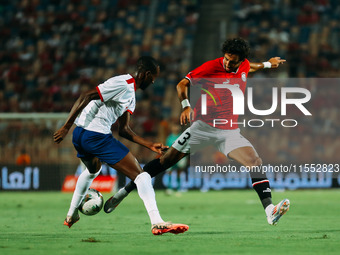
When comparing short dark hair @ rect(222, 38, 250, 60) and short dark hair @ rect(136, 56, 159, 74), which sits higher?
short dark hair @ rect(222, 38, 250, 60)

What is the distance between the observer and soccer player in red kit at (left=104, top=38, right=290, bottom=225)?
868 centimetres

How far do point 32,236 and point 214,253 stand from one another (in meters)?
2.65

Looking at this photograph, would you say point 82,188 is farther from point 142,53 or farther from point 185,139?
point 142,53

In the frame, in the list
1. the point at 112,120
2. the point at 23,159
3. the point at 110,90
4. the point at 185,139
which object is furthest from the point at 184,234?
the point at 23,159

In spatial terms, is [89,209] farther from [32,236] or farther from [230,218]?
[230,218]

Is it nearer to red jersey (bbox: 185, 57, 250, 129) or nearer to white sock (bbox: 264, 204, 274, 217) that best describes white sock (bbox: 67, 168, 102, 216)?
red jersey (bbox: 185, 57, 250, 129)

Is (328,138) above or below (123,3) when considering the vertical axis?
below

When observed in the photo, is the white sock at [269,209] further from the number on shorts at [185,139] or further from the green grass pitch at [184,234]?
the number on shorts at [185,139]

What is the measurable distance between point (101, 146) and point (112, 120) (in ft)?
1.28

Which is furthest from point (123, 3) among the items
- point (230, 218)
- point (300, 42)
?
point (230, 218)

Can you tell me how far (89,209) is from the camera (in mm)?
8828

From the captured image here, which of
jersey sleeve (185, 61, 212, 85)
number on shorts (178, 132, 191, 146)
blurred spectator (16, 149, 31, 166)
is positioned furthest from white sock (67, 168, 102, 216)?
blurred spectator (16, 149, 31, 166)

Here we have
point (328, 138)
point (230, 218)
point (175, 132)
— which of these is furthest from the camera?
point (328, 138)

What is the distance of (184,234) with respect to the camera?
27.4 ft
